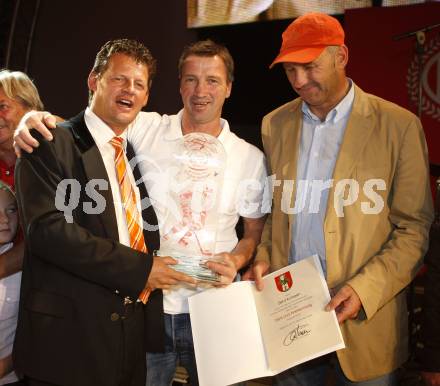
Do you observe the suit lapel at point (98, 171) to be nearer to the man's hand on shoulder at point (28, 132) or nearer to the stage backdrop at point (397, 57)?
the man's hand on shoulder at point (28, 132)

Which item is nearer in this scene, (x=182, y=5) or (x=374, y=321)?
(x=374, y=321)

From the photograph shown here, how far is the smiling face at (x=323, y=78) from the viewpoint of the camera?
76.8 inches

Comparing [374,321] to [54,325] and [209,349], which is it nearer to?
[209,349]

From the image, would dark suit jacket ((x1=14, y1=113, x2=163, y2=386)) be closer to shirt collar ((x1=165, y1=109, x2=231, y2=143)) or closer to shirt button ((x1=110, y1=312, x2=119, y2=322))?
shirt button ((x1=110, y1=312, x2=119, y2=322))

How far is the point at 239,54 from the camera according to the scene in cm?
468

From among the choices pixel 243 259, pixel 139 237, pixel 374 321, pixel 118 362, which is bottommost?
pixel 118 362

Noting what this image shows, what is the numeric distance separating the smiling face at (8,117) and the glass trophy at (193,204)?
2.81 feet

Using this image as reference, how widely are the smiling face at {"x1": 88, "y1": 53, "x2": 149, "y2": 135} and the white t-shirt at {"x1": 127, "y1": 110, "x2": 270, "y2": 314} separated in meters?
0.15

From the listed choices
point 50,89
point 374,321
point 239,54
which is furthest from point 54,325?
point 50,89

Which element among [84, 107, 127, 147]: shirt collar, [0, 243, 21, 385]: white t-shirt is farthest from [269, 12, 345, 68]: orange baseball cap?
[0, 243, 21, 385]: white t-shirt

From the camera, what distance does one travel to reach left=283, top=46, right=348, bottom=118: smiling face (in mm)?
1950

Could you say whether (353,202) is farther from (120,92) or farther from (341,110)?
(120,92)

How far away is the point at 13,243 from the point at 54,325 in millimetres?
531
